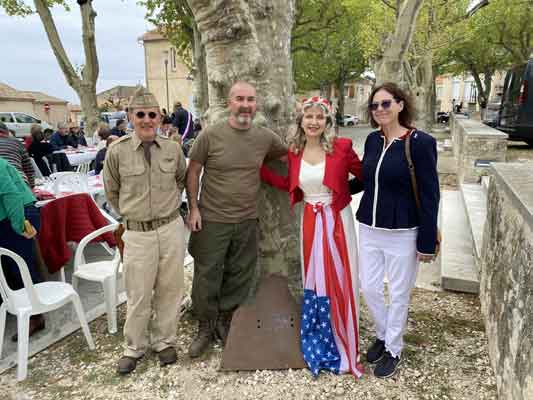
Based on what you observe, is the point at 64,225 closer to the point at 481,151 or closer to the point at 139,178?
the point at 139,178

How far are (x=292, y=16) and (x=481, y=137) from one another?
5034 mm

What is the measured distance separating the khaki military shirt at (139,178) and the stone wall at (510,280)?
2210 millimetres

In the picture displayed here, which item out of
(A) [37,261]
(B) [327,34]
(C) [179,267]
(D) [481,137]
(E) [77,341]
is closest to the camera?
(C) [179,267]

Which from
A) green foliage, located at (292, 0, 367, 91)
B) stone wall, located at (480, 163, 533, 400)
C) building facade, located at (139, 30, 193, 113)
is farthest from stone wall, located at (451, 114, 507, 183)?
building facade, located at (139, 30, 193, 113)

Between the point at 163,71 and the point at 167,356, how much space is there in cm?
4505

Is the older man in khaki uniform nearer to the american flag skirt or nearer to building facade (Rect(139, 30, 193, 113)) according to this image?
the american flag skirt

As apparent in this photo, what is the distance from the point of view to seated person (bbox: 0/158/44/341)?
2961 millimetres

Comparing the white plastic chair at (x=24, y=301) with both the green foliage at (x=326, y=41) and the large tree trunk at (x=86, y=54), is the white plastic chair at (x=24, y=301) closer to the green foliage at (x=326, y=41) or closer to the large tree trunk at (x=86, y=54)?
the large tree trunk at (x=86, y=54)

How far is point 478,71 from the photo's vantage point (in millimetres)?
30703

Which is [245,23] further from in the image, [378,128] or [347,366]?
[347,366]

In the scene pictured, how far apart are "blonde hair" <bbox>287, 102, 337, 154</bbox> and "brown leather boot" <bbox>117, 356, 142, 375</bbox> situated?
1914 mm

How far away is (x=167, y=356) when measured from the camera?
2984mm

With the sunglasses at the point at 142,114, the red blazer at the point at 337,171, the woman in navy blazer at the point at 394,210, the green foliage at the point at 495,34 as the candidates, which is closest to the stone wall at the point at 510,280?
the woman in navy blazer at the point at 394,210

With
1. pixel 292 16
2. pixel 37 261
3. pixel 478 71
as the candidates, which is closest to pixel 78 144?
pixel 37 261
